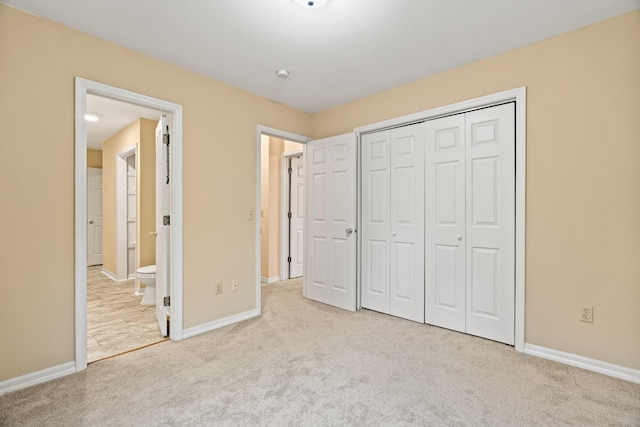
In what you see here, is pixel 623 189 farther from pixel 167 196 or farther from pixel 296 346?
pixel 167 196

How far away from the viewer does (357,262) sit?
3.60 meters

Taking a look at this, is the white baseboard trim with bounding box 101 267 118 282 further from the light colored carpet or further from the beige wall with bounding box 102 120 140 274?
the light colored carpet

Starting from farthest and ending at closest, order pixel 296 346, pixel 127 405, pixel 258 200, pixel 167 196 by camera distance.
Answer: pixel 258 200, pixel 167 196, pixel 296 346, pixel 127 405

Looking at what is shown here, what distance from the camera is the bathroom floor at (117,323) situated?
2.57 m

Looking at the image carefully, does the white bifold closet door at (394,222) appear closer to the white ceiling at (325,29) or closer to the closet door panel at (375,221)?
the closet door panel at (375,221)

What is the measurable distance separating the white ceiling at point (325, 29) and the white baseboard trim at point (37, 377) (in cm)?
240

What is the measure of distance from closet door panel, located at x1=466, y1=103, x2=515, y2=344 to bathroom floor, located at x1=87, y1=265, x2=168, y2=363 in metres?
2.88

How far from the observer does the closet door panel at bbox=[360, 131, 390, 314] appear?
3381mm

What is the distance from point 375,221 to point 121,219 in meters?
4.28

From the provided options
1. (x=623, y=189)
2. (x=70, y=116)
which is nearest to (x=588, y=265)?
(x=623, y=189)

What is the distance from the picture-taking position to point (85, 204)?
7.36 ft

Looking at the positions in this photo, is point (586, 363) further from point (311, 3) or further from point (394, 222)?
point (311, 3)

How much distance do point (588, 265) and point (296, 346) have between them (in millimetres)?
2313

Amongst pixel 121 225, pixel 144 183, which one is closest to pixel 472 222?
pixel 144 183
